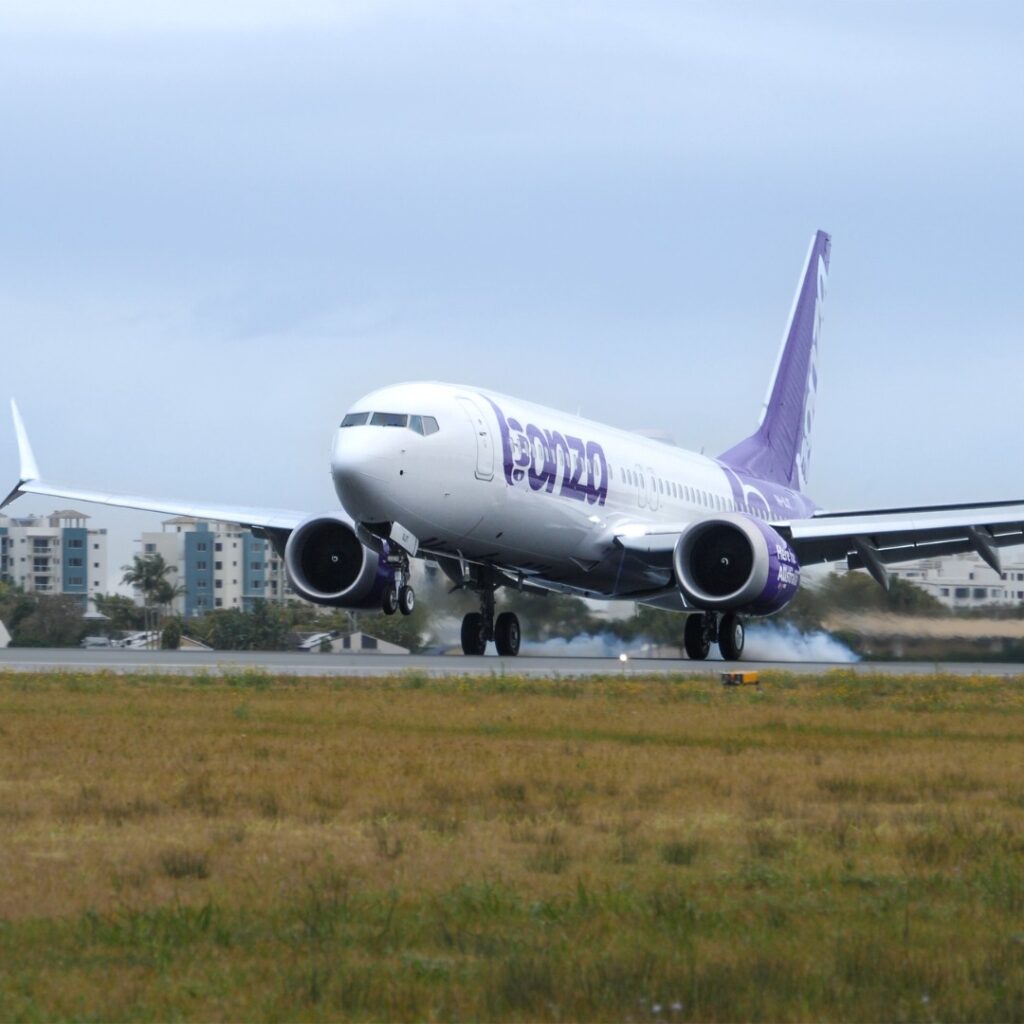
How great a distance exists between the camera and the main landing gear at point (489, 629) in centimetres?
3253

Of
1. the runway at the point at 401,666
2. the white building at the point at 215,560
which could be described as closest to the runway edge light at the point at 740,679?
the runway at the point at 401,666

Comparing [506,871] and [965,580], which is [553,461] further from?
[506,871]

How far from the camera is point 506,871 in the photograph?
8.58 meters

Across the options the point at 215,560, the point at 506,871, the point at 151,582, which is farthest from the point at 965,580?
the point at 215,560

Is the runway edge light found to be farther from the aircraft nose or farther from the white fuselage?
the aircraft nose

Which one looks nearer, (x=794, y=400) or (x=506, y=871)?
(x=506, y=871)

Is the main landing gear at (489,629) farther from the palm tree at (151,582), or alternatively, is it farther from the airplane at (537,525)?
the palm tree at (151,582)

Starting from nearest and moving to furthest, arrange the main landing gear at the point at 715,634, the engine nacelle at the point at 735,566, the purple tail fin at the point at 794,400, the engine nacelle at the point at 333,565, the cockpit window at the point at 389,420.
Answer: the cockpit window at the point at 389,420 → the engine nacelle at the point at 735,566 → the engine nacelle at the point at 333,565 → the main landing gear at the point at 715,634 → the purple tail fin at the point at 794,400

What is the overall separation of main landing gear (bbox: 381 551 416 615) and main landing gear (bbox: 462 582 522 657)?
135 inches

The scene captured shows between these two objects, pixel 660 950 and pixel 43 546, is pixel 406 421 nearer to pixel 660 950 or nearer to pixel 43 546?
pixel 660 950

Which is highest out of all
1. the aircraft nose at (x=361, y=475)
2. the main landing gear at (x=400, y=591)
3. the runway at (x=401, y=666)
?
the aircraft nose at (x=361, y=475)

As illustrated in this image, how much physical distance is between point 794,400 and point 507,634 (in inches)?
603

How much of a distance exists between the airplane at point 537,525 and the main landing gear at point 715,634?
0.12 ft

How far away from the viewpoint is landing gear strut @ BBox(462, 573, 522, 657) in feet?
106
